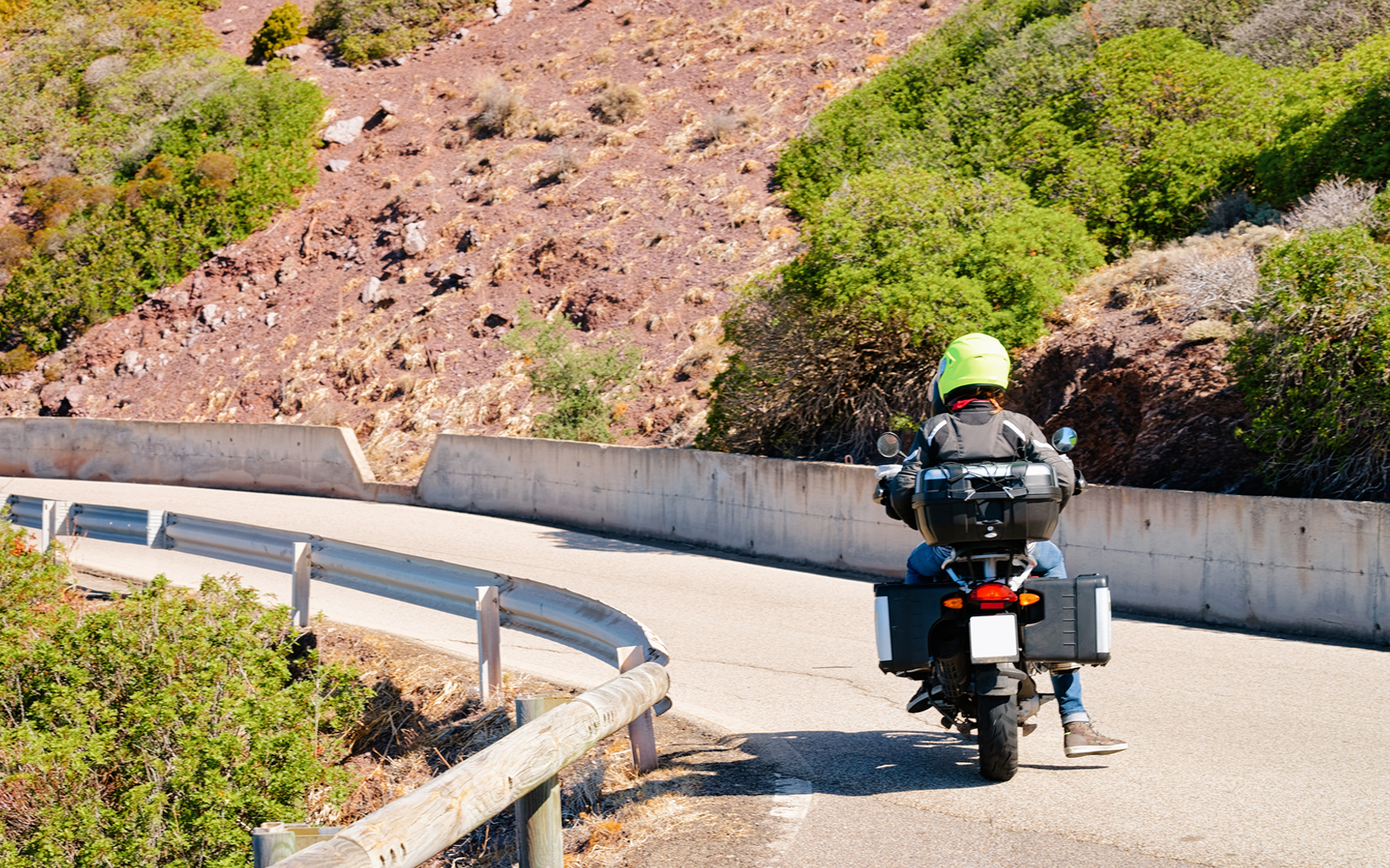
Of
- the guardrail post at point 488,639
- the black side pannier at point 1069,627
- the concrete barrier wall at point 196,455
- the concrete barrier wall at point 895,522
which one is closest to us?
the black side pannier at point 1069,627

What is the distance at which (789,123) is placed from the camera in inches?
1412

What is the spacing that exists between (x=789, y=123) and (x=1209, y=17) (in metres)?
12.5

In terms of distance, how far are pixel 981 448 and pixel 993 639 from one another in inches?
33.7

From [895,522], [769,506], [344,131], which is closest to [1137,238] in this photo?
[769,506]

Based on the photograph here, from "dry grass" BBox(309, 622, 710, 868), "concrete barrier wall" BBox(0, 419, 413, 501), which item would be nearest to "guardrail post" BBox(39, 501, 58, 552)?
"dry grass" BBox(309, 622, 710, 868)

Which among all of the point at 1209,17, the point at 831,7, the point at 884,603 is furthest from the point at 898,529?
the point at 831,7

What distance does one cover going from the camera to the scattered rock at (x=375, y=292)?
35.2 m

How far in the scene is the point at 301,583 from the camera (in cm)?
1038

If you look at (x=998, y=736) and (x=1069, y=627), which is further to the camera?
(x=998, y=736)

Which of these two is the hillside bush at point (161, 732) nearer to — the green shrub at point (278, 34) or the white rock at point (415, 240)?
the white rock at point (415, 240)

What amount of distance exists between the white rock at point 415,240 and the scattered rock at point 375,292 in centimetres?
134

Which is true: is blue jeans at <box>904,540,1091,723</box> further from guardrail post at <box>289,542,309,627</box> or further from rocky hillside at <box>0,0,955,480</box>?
rocky hillside at <box>0,0,955,480</box>

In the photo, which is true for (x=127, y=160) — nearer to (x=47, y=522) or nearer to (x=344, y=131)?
(x=344, y=131)

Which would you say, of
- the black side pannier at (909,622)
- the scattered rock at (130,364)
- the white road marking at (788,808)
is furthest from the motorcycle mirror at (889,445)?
the scattered rock at (130,364)
